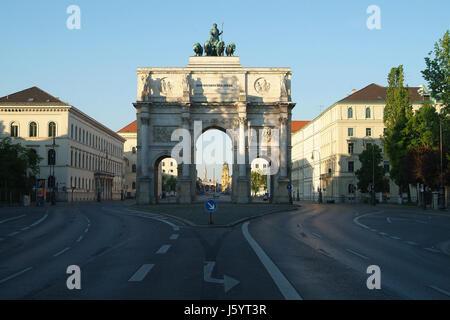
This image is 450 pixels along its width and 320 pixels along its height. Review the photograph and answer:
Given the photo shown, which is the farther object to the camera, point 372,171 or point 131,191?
point 131,191

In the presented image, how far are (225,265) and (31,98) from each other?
8580 centimetres

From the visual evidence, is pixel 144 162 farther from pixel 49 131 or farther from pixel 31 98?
pixel 31 98

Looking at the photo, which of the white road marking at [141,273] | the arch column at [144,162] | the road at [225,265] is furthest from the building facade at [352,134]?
the white road marking at [141,273]

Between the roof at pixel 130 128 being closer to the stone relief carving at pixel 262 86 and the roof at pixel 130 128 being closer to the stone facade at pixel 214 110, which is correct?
the stone facade at pixel 214 110

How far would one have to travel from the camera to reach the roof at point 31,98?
89.1m

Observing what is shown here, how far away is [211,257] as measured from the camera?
50.7ft

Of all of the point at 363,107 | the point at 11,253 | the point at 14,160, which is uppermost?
the point at 363,107

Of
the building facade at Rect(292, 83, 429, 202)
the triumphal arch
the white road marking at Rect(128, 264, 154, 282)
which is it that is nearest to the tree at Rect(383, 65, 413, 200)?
the triumphal arch

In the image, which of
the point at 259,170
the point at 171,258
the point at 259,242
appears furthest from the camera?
the point at 259,170
